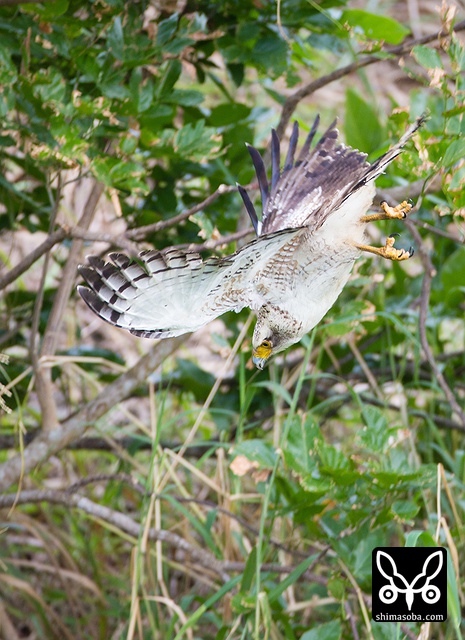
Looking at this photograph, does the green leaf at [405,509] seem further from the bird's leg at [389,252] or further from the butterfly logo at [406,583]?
the bird's leg at [389,252]

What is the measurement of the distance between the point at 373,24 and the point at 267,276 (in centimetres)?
85

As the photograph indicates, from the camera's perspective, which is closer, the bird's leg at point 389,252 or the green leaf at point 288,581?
the bird's leg at point 389,252

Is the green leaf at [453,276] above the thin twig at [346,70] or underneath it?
underneath

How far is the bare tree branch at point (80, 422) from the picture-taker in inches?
86.7

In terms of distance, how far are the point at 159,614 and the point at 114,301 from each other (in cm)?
96

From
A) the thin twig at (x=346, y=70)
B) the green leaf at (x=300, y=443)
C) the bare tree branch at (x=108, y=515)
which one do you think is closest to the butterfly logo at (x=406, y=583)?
the green leaf at (x=300, y=443)

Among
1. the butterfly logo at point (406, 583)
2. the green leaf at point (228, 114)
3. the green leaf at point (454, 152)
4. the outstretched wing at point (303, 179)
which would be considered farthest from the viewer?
the green leaf at point (228, 114)

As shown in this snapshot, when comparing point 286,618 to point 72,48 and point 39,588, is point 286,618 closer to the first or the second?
point 39,588

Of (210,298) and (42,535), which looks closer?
(210,298)

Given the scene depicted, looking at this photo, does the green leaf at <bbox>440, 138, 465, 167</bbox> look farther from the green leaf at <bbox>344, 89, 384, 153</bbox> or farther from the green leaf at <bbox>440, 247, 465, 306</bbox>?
Result: the green leaf at <bbox>440, 247, 465, 306</bbox>

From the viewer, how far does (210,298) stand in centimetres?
175

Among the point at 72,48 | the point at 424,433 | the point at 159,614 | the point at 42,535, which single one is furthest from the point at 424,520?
the point at 72,48

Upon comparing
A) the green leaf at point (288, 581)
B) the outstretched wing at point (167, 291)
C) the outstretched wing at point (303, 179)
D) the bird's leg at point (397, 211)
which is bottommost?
the green leaf at point (288, 581)

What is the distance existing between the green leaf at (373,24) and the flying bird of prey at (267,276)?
1.60ft
